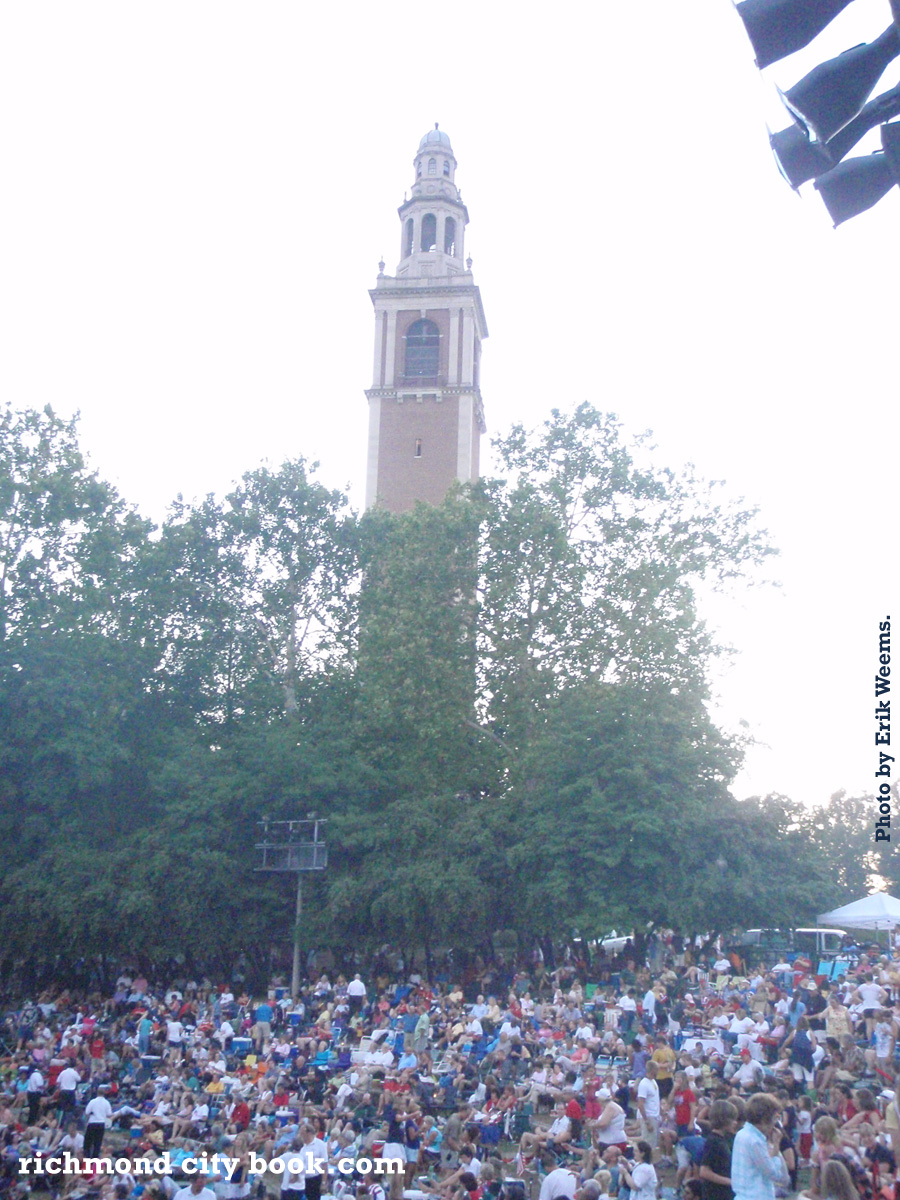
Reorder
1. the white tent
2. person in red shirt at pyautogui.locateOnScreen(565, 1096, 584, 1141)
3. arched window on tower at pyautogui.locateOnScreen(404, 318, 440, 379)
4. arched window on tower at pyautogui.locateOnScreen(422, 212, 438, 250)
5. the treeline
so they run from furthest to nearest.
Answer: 1. arched window on tower at pyautogui.locateOnScreen(422, 212, 438, 250)
2. arched window on tower at pyautogui.locateOnScreen(404, 318, 440, 379)
3. the treeline
4. the white tent
5. person in red shirt at pyautogui.locateOnScreen(565, 1096, 584, 1141)

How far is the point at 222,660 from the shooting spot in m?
34.9

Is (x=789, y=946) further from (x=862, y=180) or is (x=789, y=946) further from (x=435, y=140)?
(x=435, y=140)

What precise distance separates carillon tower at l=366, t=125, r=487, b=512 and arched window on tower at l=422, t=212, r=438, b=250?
0.05 m

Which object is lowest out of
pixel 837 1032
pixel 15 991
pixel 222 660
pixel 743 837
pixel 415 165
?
pixel 15 991

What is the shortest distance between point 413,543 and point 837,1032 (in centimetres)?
1969

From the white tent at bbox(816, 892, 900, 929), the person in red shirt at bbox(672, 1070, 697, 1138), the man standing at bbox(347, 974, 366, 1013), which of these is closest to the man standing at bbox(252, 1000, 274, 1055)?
the man standing at bbox(347, 974, 366, 1013)

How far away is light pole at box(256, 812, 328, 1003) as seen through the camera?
91.9 feet

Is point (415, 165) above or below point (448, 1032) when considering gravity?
above

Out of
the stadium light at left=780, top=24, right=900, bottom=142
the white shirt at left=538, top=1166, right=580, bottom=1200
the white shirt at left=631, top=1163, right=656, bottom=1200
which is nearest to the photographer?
the stadium light at left=780, top=24, right=900, bottom=142

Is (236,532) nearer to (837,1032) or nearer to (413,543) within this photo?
(413,543)

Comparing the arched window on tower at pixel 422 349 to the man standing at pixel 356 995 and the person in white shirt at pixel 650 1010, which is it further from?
the person in white shirt at pixel 650 1010

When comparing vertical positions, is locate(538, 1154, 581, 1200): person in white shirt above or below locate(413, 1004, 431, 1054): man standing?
above

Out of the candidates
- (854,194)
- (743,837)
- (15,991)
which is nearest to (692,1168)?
(854,194)

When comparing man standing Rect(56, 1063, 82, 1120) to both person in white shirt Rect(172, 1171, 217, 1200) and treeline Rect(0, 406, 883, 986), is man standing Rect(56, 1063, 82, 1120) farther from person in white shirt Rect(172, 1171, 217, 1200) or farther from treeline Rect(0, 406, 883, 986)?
treeline Rect(0, 406, 883, 986)
